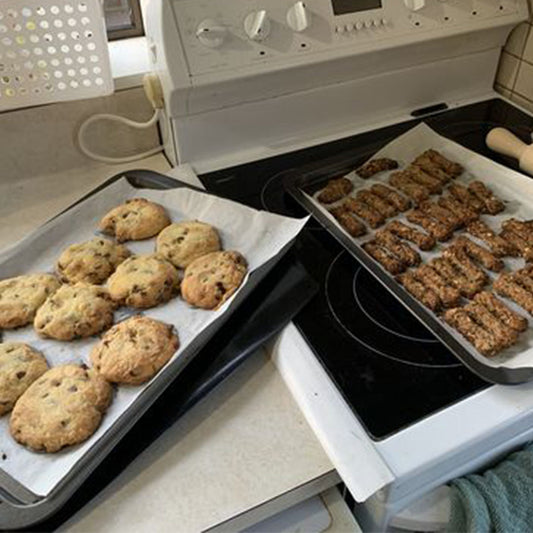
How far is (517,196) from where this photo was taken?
879 mm

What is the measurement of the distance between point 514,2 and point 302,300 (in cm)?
75

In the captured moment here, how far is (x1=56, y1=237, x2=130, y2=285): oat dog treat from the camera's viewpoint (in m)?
0.74

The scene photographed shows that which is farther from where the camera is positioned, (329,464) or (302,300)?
(302,300)

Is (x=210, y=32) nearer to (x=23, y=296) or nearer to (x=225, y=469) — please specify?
(x=23, y=296)

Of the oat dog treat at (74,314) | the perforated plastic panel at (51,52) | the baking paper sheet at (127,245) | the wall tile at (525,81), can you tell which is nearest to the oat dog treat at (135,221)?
the baking paper sheet at (127,245)

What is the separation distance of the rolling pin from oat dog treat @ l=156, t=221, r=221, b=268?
53cm

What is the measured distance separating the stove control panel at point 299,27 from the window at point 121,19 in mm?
337

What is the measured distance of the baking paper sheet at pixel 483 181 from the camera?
25.8 inches

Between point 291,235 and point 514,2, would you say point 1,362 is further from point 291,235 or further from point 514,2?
point 514,2

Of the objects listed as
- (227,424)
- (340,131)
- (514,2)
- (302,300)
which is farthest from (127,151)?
(514,2)

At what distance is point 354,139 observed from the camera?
1041 millimetres

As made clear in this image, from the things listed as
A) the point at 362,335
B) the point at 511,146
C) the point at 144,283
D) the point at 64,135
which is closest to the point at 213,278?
the point at 144,283

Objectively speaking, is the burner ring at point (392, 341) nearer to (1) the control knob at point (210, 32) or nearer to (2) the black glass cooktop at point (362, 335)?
(2) the black glass cooktop at point (362, 335)

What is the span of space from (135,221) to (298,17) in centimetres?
40
